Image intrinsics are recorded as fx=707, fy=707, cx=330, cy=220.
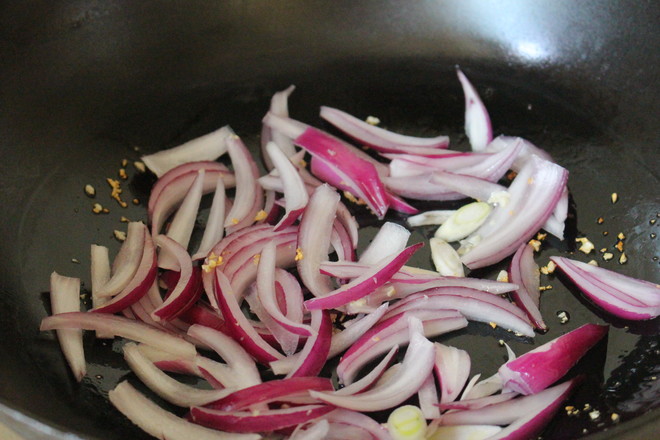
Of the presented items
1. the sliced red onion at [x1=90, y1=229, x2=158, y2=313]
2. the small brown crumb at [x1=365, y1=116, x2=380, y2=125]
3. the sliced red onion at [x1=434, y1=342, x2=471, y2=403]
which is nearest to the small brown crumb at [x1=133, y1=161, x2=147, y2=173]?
the sliced red onion at [x1=90, y1=229, x2=158, y2=313]

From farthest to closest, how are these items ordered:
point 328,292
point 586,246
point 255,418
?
point 586,246, point 328,292, point 255,418

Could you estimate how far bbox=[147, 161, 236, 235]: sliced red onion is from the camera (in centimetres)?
134

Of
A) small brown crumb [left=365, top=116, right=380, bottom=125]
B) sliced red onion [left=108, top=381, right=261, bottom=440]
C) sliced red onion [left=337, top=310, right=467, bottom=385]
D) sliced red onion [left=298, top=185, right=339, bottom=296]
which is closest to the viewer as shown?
sliced red onion [left=108, top=381, right=261, bottom=440]

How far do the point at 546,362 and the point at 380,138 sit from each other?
0.62 m

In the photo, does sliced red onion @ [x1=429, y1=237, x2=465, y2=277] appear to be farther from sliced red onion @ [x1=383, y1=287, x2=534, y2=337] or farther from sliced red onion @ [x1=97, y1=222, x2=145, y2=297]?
sliced red onion @ [x1=97, y1=222, x2=145, y2=297]

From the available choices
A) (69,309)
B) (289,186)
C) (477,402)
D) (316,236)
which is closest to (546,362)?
(477,402)

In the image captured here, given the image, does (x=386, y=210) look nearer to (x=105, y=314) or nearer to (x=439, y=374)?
(x=439, y=374)

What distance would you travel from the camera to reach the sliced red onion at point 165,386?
3.42ft

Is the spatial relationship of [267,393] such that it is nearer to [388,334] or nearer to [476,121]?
[388,334]

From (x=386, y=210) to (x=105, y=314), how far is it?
1.79ft

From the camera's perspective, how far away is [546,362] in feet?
3.55

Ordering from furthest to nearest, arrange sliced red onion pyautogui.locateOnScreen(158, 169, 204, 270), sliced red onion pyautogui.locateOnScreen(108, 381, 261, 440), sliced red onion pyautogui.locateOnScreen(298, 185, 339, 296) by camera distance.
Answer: sliced red onion pyautogui.locateOnScreen(158, 169, 204, 270)
sliced red onion pyautogui.locateOnScreen(298, 185, 339, 296)
sliced red onion pyautogui.locateOnScreen(108, 381, 261, 440)

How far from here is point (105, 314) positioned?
45.3 inches

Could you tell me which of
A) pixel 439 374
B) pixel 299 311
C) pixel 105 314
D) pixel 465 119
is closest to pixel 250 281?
pixel 299 311
